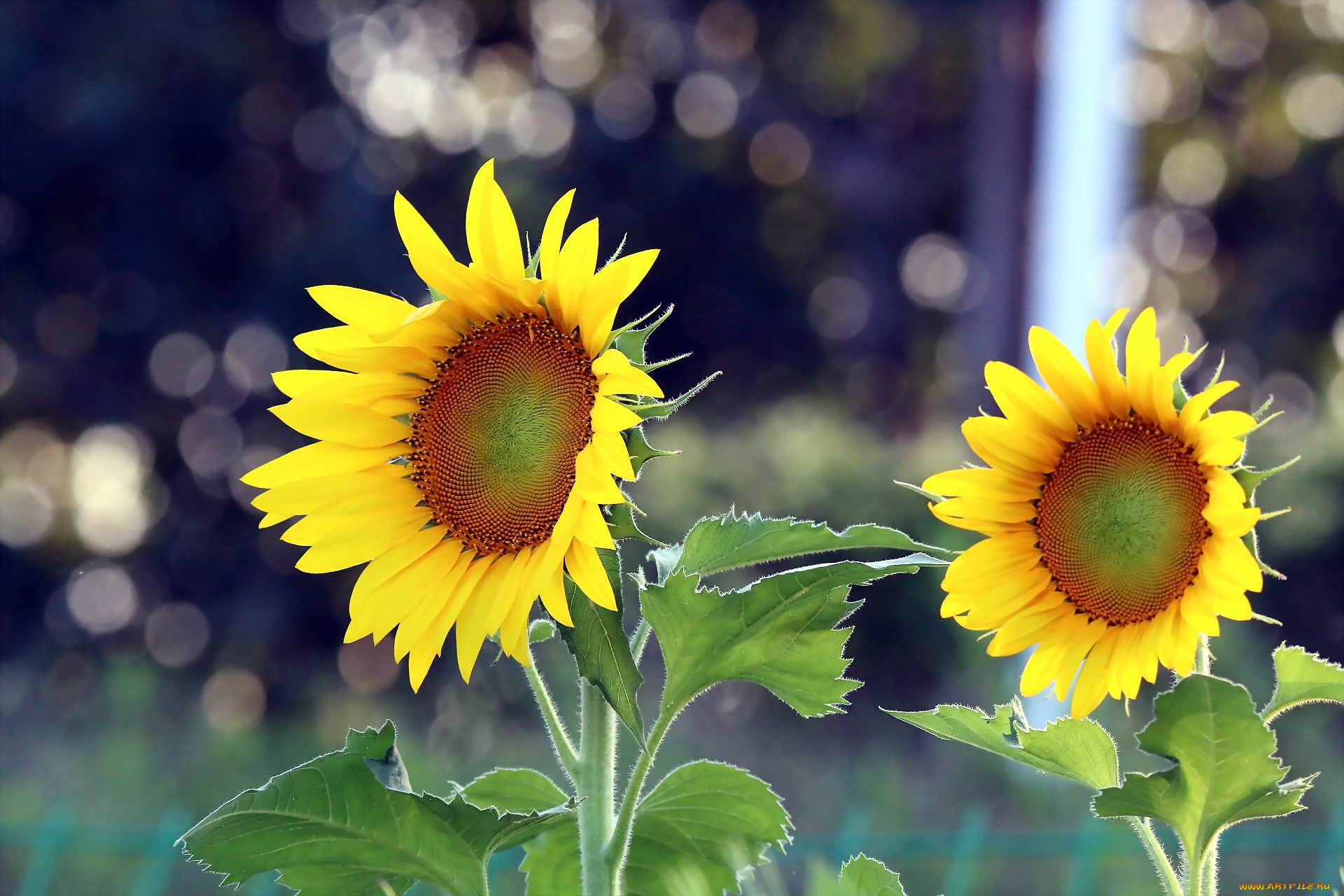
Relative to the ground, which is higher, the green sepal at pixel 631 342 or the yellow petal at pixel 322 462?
the green sepal at pixel 631 342

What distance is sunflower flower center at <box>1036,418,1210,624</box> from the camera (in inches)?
36.1

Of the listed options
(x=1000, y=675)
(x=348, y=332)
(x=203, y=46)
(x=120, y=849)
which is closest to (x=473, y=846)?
(x=348, y=332)

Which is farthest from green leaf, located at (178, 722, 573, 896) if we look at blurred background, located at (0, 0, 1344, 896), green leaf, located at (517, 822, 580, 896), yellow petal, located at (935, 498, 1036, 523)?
blurred background, located at (0, 0, 1344, 896)

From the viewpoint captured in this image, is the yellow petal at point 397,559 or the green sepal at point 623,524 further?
the yellow petal at point 397,559

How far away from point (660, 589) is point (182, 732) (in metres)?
6.69

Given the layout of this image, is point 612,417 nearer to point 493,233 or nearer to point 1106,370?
point 493,233

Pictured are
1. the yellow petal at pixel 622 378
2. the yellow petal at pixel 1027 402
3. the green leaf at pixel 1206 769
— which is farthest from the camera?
the yellow petal at pixel 1027 402

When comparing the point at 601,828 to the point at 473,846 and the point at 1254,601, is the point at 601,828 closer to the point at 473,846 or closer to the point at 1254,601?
the point at 473,846

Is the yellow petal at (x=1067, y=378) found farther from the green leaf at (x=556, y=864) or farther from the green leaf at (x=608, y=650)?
the green leaf at (x=556, y=864)

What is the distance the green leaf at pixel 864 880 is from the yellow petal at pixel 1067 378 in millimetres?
341

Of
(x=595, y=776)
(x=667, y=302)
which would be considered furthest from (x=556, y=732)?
(x=667, y=302)

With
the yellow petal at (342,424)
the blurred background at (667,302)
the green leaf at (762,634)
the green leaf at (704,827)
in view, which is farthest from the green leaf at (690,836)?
the blurred background at (667,302)

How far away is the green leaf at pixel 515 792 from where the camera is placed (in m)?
0.99

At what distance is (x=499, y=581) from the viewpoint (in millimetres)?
951
